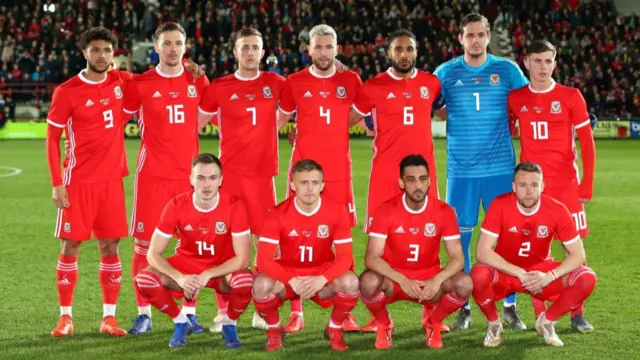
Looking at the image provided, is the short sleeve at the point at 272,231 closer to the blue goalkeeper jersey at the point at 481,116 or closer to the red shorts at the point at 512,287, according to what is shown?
the red shorts at the point at 512,287

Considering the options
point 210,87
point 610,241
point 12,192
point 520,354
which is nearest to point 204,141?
point 12,192

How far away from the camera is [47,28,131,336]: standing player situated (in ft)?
21.0

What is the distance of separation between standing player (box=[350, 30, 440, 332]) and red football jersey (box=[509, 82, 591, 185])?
70 cm

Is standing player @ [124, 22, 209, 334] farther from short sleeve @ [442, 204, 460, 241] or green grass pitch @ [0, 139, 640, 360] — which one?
short sleeve @ [442, 204, 460, 241]

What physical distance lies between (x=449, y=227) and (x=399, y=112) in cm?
103

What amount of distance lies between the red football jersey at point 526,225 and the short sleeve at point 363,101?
4.02 feet

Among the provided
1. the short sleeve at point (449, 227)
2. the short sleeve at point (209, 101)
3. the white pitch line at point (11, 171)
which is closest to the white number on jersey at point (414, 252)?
the short sleeve at point (449, 227)

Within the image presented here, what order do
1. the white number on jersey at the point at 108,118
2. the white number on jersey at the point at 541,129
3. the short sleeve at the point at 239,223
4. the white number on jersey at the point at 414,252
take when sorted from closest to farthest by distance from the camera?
1. the short sleeve at the point at 239,223
2. the white number on jersey at the point at 414,252
3. the white number on jersey at the point at 108,118
4. the white number on jersey at the point at 541,129

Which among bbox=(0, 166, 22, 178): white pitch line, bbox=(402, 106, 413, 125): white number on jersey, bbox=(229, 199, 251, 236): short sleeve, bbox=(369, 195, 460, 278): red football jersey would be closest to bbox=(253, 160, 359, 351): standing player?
bbox=(229, 199, 251, 236): short sleeve

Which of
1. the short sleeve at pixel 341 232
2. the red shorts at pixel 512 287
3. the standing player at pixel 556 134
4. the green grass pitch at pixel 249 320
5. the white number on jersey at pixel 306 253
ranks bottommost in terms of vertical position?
the green grass pitch at pixel 249 320

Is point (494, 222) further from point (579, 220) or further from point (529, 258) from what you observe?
point (579, 220)

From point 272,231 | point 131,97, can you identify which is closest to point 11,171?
point 131,97

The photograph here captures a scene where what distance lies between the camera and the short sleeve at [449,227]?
6.08 metres

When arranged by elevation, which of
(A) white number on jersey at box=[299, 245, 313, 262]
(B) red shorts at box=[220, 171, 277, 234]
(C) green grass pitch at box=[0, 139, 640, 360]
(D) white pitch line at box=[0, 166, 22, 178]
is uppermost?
(B) red shorts at box=[220, 171, 277, 234]
